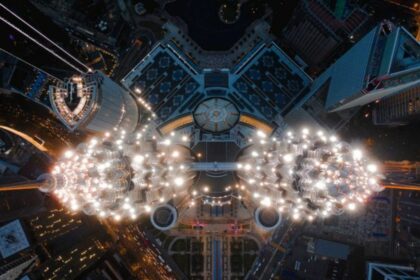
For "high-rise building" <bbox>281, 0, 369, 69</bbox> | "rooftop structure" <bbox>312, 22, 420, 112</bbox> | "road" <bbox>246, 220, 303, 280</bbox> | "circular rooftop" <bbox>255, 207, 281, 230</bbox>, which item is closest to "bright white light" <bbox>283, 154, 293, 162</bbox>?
"circular rooftop" <bbox>255, 207, 281, 230</bbox>

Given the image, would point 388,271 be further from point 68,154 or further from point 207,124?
point 68,154

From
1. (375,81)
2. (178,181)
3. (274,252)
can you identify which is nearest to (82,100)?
(178,181)

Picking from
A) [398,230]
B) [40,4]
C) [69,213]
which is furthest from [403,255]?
[40,4]

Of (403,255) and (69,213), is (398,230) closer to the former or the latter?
(403,255)

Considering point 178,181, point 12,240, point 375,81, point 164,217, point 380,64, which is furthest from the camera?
point 12,240

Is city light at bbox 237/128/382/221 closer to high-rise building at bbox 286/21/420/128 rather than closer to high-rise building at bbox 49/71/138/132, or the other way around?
high-rise building at bbox 286/21/420/128
